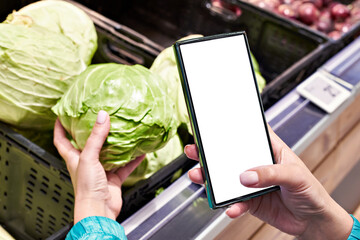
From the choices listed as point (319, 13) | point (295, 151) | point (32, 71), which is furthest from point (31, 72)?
point (319, 13)

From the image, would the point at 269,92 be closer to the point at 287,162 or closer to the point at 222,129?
the point at 287,162

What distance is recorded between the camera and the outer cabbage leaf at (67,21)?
59.4 inches

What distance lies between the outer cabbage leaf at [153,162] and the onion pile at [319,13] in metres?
1.40

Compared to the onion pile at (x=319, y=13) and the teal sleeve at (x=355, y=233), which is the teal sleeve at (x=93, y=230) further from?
the onion pile at (x=319, y=13)

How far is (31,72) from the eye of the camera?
4.09 feet

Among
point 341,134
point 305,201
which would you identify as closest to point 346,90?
point 341,134

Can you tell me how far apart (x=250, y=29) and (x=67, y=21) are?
1.04 metres

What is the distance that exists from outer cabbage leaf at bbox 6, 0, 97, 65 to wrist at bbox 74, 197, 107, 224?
0.68 meters

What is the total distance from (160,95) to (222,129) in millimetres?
328

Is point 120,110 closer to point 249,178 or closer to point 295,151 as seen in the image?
point 249,178

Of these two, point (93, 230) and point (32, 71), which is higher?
point (32, 71)

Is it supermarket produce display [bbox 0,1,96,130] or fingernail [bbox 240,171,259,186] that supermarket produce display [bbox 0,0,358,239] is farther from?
fingernail [bbox 240,171,259,186]

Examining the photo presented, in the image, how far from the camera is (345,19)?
2.65 m

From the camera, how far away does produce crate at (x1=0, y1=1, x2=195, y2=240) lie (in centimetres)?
120
